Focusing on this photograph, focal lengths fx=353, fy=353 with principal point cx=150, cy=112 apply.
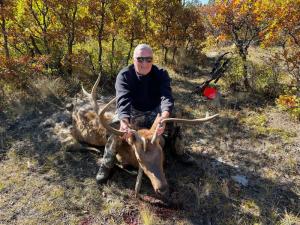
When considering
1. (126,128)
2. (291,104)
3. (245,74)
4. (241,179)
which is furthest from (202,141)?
(245,74)

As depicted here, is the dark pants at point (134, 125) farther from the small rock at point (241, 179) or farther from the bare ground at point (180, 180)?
the small rock at point (241, 179)

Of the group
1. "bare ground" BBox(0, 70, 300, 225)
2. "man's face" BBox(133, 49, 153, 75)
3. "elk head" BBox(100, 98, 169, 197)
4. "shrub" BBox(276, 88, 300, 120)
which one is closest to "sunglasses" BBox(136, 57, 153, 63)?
"man's face" BBox(133, 49, 153, 75)

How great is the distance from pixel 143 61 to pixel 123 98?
583mm

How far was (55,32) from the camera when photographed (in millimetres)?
8266

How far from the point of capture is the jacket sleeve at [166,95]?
4659 mm

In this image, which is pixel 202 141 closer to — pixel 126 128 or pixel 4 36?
pixel 126 128

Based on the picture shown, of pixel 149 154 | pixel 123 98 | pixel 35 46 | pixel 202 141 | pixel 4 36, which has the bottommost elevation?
pixel 202 141

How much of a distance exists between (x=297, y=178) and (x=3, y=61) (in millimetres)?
6135

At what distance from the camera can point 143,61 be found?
15.9 ft

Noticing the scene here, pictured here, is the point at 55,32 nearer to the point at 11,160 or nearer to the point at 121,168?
the point at 11,160

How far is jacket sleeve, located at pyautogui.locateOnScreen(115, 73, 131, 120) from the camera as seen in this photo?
14.9 ft

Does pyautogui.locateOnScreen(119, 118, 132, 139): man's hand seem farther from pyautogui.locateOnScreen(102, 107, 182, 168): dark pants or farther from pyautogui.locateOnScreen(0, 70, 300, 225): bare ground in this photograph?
pyautogui.locateOnScreen(0, 70, 300, 225): bare ground

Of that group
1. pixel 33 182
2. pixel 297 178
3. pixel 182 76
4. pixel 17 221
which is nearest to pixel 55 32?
pixel 182 76

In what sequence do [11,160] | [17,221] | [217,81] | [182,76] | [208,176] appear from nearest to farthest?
[17,221] < [208,176] < [11,160] < [217,81] < [182,76]
